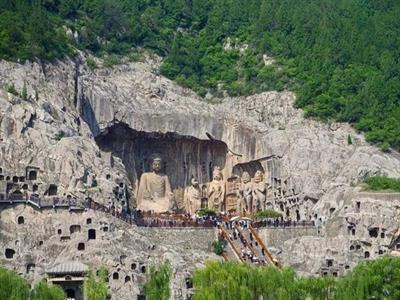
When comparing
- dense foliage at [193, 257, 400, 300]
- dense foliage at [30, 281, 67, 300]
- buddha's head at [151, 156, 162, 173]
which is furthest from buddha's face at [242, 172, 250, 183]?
dense foliage at [30, 281, 67, 300]

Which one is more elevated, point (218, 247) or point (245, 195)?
point (245, 195)

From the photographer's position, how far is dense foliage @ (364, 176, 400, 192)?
105 meters

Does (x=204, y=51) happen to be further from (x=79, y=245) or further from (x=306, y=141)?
(x=79, y=245)

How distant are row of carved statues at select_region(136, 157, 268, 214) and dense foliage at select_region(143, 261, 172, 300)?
20.1m

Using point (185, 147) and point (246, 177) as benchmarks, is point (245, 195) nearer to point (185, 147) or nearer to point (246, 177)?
point (246, 177)

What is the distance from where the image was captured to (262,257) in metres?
102

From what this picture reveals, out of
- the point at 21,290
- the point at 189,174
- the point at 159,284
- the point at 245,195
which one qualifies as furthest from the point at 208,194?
the point at 21,290

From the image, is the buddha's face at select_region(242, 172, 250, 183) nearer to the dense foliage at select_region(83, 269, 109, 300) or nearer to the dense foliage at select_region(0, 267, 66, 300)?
the dense foliage at select_region(83, 269, 109, 300)

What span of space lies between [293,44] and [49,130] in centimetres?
2809

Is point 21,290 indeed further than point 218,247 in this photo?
No

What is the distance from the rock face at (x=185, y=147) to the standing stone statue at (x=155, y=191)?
2.67 ft

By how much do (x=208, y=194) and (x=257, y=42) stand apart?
14.7 metres

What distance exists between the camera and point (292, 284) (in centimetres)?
8919

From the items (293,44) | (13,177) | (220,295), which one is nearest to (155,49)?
(293,44)
